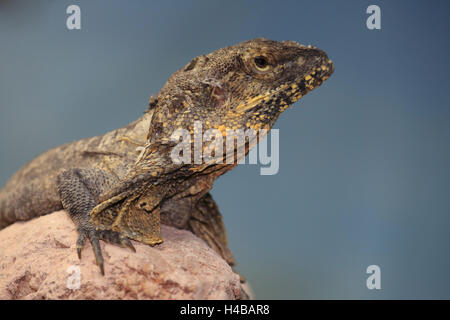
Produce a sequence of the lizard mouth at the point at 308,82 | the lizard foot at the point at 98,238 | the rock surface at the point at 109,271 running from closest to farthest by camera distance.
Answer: the rock surface at the point at 109,271, the lizard foot at the point at 98,238, the lizard mouth at the point at 308,82

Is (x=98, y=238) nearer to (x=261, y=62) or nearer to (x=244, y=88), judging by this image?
(x=244, y=88)

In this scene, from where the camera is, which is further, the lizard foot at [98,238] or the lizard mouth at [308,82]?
the lizard mouth at [308,82]

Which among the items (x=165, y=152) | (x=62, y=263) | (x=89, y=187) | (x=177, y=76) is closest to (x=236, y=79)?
(x=177, y=76)

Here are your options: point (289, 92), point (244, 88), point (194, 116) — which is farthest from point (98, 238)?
point (289, 92)

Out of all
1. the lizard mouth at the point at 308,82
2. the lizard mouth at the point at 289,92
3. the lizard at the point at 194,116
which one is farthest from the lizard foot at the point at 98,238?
the lizard mouth at the point at 308,82

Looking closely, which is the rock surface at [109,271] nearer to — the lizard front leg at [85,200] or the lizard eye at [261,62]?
the lizard front leg at [85,200]

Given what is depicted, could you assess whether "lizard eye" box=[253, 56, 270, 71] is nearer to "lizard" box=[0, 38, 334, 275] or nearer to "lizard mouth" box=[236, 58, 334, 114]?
"lizard" box=[0, 38, 334, 275]

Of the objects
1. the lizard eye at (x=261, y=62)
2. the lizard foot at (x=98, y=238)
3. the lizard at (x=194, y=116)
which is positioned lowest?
the lizard foot at (x=98, y=238)
